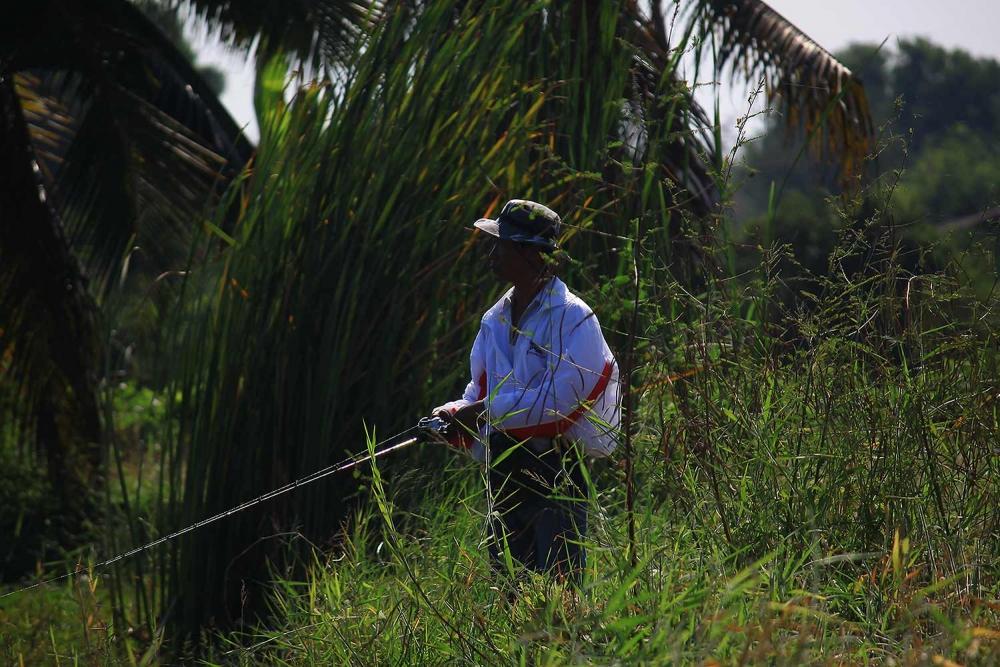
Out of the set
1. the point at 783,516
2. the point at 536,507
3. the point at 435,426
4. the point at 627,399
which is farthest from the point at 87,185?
the point at 783,516

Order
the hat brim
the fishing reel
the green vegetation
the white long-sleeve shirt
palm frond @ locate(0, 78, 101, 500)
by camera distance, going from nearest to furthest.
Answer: the green vegetation
the white long-sleeve shirt
the fishing reel
the hat brim
palm frond @ locate(0, 78, 101, 500)

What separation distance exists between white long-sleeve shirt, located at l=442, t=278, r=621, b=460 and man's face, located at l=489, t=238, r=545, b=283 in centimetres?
8

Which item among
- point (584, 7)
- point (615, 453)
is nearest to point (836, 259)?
point (615, 453)

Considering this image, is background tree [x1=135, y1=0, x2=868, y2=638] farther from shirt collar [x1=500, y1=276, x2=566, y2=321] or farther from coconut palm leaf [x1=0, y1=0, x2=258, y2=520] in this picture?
coconut palm leaf [x1=0, y1=0, x2=258, y2=520]

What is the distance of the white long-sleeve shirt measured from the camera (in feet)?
12.3

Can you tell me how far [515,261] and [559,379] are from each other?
426mm

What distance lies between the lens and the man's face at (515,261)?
393cm

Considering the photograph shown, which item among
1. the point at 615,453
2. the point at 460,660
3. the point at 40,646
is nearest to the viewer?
the point at 460,660

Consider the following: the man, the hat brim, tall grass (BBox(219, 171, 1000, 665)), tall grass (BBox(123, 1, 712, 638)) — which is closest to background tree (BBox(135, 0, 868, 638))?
tall grass (BBox(123, 1, 712, 638))

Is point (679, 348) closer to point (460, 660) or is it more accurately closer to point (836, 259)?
point (836, 259)

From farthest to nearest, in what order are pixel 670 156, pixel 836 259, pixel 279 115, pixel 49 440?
pixel 49 440, pixel 670 156, pixel 279 115, pixel 836 259

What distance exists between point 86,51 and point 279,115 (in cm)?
345

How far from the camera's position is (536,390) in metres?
3.79

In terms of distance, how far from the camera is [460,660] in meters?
3.02
